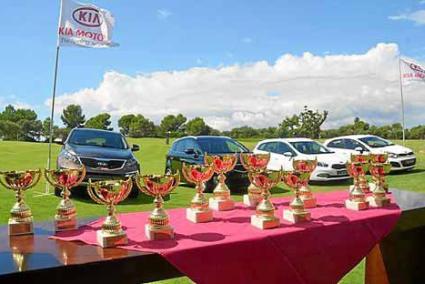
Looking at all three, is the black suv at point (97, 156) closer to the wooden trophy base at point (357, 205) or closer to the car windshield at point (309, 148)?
the car windshield at point (309, 148)

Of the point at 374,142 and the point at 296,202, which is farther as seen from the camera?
the point at 374,142

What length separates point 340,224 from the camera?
6.77ft

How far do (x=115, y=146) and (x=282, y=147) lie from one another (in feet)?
15.9

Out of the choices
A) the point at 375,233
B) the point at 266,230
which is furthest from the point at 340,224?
the point at 266,230

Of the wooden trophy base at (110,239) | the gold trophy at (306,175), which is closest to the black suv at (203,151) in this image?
the gold trophy at (306,175)

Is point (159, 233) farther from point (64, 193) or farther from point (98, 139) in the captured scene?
point (98, 139)

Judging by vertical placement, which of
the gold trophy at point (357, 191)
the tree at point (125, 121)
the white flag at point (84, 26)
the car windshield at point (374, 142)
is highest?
the tree at point (125, 121)

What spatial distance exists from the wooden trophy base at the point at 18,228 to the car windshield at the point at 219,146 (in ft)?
26.0

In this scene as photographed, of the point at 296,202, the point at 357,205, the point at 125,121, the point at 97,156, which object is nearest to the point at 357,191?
the point at 357,205

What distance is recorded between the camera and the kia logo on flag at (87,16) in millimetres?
9242

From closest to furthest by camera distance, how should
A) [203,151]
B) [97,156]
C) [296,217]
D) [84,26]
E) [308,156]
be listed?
[296,217]
[97,156]
[84,26]
[203,151]
[308,156]

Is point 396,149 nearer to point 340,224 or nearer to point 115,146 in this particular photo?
point 115,146

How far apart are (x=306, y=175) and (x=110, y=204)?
1.09 m

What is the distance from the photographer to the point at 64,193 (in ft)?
6.23
